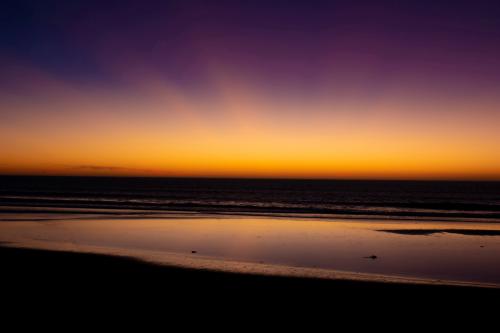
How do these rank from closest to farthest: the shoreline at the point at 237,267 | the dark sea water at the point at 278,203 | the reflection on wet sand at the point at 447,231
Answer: the shoreline at the point at 237,267
the reflection on wet sand at the point at 447,231
the dark sea water at the point at 278,203

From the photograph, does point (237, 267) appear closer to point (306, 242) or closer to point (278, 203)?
point (306, 242)

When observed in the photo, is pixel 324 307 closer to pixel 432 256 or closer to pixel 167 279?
pixel 167 279

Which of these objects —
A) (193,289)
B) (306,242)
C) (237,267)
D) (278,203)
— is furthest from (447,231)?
(278,203)

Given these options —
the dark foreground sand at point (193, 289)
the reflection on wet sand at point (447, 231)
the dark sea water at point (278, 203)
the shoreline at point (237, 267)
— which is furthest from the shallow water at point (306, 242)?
the dark sea water at point (278, 203)

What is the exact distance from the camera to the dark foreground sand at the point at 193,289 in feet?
39.1

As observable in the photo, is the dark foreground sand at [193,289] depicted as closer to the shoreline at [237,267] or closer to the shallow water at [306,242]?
the shoreline at [237,267]

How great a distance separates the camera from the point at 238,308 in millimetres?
11391

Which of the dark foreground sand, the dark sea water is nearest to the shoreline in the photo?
the dark foreground sand

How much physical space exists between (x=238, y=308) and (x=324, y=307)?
2.33 metres

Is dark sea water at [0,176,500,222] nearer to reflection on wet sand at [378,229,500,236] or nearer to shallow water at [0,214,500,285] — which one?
reflection on wet sand at [378,229,500,236]

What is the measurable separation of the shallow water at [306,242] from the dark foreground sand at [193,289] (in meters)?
2.94

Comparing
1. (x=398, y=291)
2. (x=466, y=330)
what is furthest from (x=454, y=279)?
(x=466, y=330)

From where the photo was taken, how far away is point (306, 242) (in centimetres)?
2411

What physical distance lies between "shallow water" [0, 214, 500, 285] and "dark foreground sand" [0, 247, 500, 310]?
2938 millimetres
